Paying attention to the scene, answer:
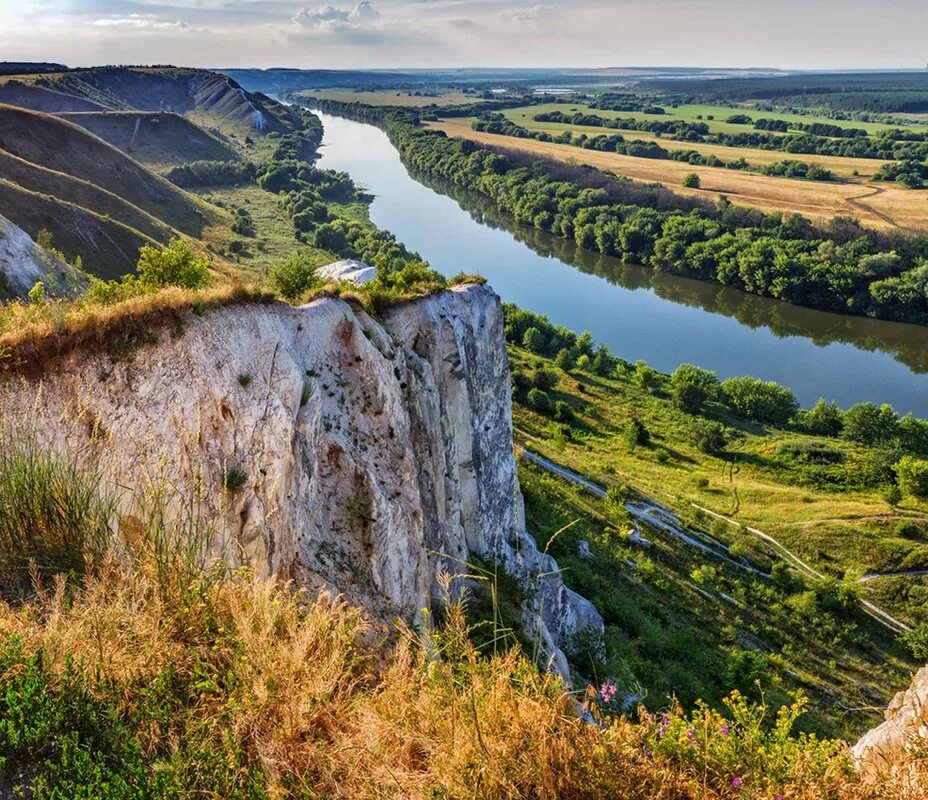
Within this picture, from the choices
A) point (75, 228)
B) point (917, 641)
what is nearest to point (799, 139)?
point (917, 641)

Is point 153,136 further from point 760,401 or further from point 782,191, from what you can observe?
point 760,401

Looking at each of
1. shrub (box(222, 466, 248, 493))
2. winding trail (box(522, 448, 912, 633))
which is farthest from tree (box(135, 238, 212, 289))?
winding trail (box(522, 448, 912, 633))

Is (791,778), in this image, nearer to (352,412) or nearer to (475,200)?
(352,412)

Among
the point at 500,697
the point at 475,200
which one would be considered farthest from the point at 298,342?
the point at 475,200

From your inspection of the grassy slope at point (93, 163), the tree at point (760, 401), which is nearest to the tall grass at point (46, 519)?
the tree at point (760, 401)

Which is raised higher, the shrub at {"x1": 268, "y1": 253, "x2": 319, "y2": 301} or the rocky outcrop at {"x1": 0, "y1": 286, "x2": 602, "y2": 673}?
the shrub at {"x1": 268, "y1": 253, "x2": 319, "y2": 301}

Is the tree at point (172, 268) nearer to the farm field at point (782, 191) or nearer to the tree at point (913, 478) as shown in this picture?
the tree at point (913, 478)

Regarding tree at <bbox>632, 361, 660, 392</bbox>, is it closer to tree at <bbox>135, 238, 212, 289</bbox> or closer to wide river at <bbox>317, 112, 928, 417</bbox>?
wide river at <bbox>317, 112, 928, 417</bbox>

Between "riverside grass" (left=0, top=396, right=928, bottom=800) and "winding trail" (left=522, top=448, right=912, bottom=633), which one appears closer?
"riverside grass" (left=0, top=396, right=928, bottom=800)
